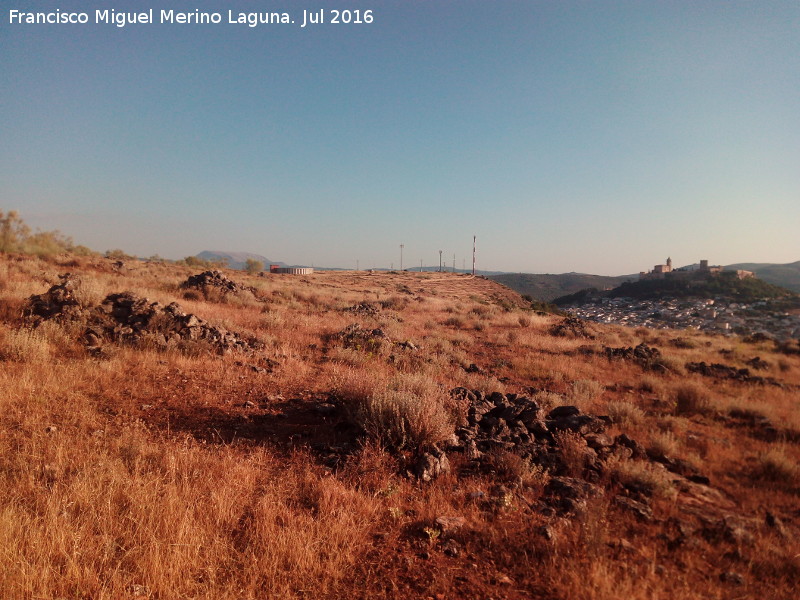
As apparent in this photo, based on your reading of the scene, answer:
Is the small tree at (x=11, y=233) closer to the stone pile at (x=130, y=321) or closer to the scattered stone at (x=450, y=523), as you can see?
the stone pile at (x=130, y=321)

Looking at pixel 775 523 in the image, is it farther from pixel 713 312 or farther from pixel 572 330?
pixel 572 330

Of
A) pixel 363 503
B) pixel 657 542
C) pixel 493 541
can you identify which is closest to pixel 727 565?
pixel 657 542

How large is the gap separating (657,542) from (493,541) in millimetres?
1379

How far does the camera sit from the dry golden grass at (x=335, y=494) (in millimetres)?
2646

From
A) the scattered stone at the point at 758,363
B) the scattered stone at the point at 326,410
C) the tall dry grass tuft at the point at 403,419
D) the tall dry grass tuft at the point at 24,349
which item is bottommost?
the scattered stone at the point at 326,410

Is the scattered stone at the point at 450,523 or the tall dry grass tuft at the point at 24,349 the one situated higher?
the tall dry grass tuft at the point at 24,349

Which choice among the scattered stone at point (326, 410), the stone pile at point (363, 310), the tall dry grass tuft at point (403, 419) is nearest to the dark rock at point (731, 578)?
the tall dry grass tuft at point (403, 419)

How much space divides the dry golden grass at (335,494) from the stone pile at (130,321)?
138 cm

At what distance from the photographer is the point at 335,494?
144 inches

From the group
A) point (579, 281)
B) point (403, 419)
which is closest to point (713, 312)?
point (403, 419)

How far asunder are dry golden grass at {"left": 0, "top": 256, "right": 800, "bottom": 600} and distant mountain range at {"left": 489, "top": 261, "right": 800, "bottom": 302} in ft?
4.11

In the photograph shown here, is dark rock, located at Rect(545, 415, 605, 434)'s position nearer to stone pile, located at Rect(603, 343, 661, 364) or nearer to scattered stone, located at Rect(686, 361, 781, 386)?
scattered stone, located at Rect(686, 361, 781, 386)

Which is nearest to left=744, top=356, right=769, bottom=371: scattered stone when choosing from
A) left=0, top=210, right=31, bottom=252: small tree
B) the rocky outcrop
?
the rocky outcrop

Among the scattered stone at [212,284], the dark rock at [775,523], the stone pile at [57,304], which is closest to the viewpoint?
the dark rock at [775,523]
